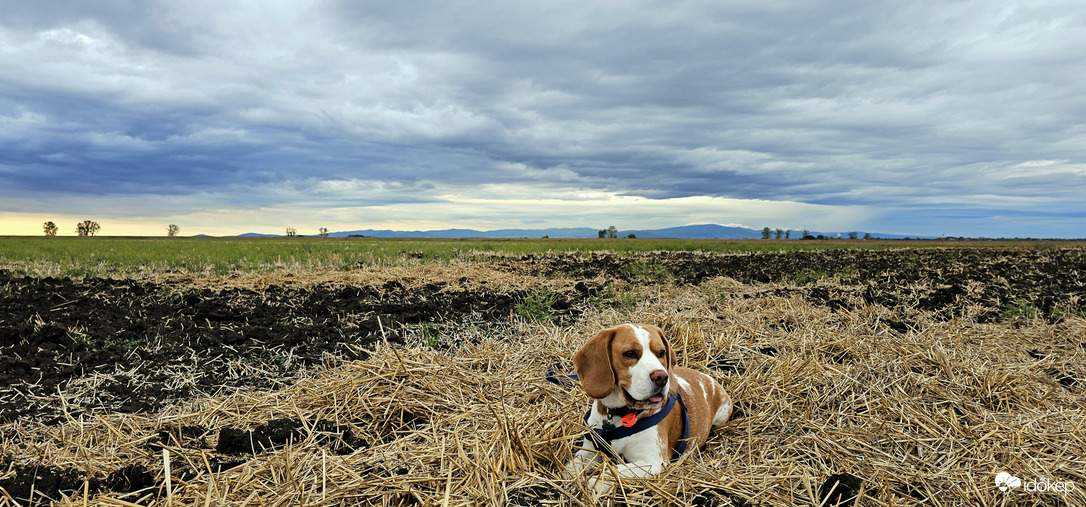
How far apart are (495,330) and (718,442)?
4.08m

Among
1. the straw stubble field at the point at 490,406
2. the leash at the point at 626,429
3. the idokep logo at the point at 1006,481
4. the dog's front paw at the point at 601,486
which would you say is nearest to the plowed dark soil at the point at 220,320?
the straw stubble field at the point at 490,406

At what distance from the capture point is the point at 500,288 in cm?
1222

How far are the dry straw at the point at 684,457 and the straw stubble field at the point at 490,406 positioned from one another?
0.02 meters

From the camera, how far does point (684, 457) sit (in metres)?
3.31

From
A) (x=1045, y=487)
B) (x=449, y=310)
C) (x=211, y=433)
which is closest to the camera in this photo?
(x=1045, y=487)

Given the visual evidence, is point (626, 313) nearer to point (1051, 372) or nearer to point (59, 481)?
point (1051, 372)

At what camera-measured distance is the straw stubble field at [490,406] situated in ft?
10.2

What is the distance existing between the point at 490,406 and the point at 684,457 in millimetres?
1353

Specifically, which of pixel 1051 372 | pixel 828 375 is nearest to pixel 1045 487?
pixel 828 375

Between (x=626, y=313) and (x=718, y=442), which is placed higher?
(x=626, y=313)

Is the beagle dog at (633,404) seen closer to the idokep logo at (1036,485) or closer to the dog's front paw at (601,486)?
the dog's front paw at (601,486)

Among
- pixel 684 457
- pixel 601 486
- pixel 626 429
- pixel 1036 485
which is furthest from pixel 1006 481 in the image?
pixel 601 486

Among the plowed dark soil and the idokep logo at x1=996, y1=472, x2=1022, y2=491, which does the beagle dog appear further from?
the plowed dark soil

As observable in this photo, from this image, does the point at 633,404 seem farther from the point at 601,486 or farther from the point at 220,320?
the point at 220,320
